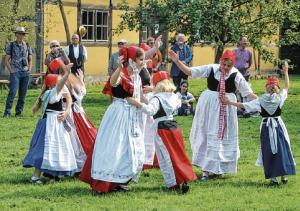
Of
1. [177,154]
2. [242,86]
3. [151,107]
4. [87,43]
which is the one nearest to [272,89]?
[242,86]

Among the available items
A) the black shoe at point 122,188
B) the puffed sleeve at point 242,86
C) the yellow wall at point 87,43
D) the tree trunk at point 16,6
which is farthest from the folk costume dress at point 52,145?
the yellow wall at point 87,43

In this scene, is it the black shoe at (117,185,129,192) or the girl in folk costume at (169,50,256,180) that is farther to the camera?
the girl in folk costume at (169,50,256,180)

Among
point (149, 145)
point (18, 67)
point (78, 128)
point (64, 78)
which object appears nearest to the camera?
point (64, 78)

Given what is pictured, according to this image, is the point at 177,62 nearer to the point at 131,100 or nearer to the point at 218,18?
the point at 131,100

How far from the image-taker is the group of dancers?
8617mm

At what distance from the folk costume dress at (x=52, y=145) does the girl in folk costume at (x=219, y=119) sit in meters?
1.81

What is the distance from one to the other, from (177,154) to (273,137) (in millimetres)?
1406

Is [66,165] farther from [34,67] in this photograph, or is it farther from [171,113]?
[34,67]

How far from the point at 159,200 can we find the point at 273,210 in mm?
1316

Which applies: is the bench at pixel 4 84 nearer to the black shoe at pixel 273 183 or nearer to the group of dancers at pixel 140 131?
the group of dancers at pixel 140 131

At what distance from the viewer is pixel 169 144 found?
8766 millimetres

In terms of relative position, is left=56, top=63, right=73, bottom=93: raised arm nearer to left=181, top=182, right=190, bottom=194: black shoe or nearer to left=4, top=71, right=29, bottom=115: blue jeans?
left=181, top=182, right=190, bottom=194: black shoe

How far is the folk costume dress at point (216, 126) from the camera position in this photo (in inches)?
385

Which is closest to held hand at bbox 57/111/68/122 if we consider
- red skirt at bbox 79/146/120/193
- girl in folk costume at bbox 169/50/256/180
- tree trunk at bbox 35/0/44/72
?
red skirt at bbox 79/146/120/193
